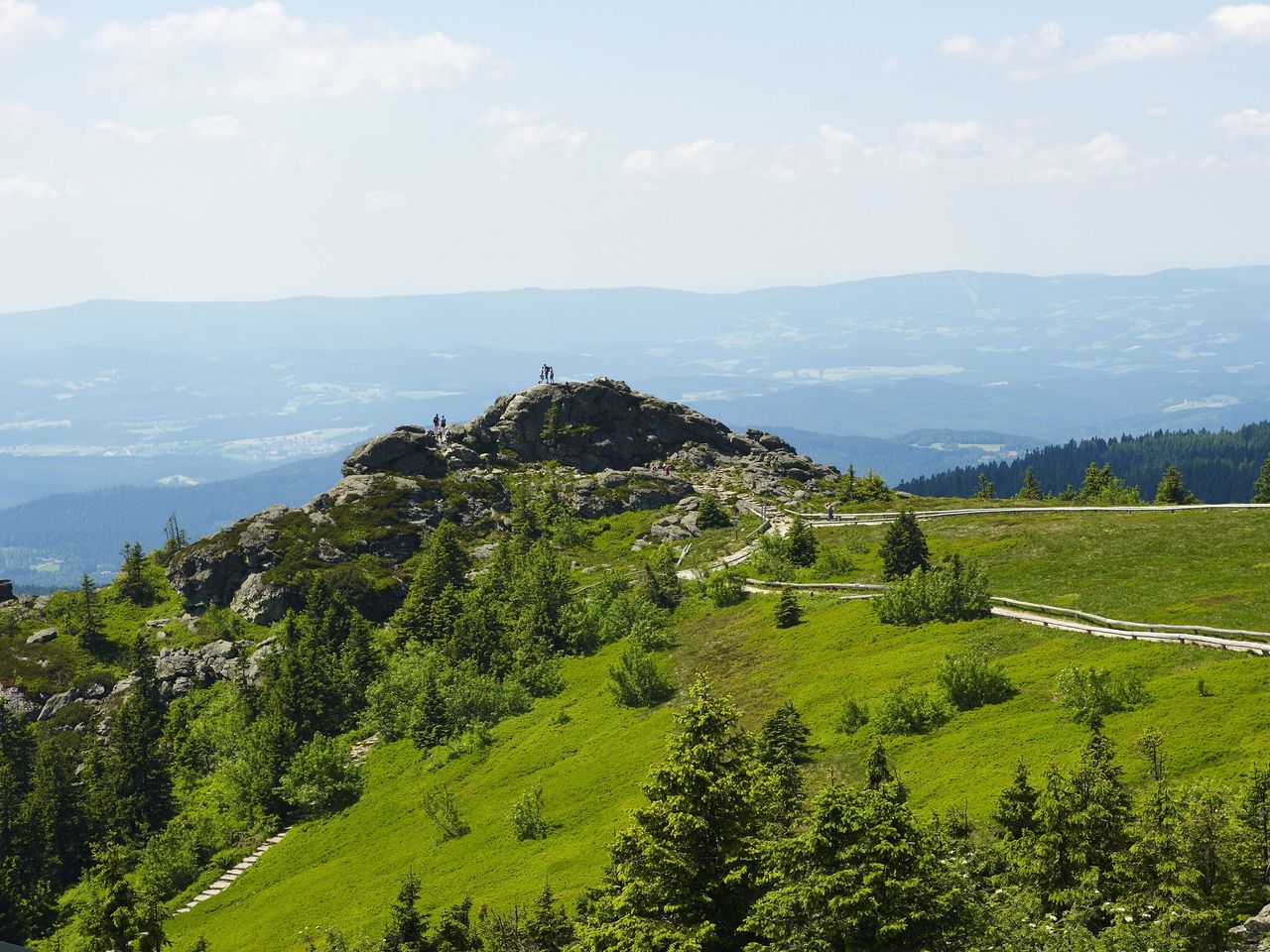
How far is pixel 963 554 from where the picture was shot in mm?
96312

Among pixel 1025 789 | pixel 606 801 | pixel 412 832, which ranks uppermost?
pixel 1025 789

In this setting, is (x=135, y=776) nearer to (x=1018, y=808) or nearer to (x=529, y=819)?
(x=529, y=819)

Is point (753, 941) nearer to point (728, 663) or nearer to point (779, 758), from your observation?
point (779, 758)

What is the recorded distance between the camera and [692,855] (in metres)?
31.1

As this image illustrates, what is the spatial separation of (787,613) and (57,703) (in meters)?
83.2

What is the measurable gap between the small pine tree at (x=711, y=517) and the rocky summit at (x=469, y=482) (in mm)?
12036

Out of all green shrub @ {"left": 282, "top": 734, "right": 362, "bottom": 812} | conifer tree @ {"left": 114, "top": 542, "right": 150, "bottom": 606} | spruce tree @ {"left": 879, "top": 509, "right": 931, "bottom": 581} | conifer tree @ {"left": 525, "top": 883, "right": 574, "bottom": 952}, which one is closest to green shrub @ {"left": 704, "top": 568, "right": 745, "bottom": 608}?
spruce tree @ {"left": 879, "top": 509, "right": 931, "bottom": 581}

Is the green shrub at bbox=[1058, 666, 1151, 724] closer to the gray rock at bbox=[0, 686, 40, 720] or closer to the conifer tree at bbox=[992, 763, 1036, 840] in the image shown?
the conifer tree at bbox=[992, 763, 1036, 840]

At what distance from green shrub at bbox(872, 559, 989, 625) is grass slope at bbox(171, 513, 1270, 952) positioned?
78.1 inches

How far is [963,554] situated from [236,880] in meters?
69.6

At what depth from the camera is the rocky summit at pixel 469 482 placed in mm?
129250

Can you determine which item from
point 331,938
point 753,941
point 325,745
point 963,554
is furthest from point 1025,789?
point 325,745

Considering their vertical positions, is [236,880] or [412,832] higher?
[412,832]

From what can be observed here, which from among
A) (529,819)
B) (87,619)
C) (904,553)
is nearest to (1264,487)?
(904,553)
